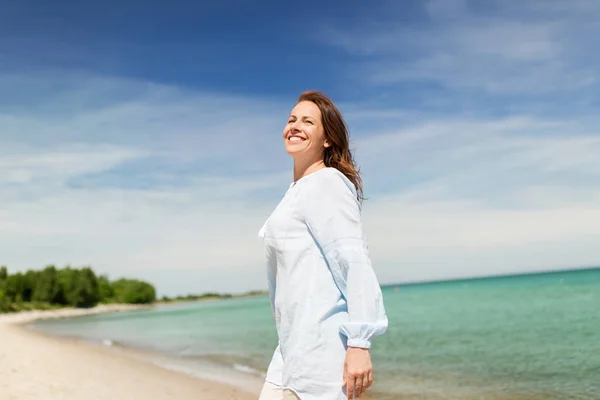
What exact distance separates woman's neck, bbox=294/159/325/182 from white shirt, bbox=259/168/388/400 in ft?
0.61

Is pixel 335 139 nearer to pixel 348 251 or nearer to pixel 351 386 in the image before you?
pixel 348 251

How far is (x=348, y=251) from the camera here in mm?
2074

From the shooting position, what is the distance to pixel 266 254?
2338 millimetres

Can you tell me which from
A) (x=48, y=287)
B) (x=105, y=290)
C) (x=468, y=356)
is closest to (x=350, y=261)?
(x=468, y=356)

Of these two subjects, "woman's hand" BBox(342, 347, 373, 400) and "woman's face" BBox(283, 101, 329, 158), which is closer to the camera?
"woman's hand" BBox(342, 347, 373, 400)

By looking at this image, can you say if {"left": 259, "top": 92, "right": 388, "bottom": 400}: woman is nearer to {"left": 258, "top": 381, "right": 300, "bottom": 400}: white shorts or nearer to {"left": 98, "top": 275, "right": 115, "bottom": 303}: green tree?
{"left": 258, "top": 381, "right": 300, "bottom": 400}: white shorts

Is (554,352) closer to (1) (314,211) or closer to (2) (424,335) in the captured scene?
(2) (424,335)

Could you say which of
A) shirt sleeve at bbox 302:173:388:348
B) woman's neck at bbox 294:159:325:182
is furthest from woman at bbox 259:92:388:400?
woman's neck at bbox 294:159:325:182

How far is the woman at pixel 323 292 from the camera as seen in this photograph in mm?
2053

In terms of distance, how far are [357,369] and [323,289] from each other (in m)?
0.28

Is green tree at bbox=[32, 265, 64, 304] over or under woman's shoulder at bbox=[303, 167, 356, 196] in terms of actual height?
under

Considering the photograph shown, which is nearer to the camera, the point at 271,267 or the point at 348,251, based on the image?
the point at 348,251

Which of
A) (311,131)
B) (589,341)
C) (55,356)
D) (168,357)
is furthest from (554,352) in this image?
(311,131)

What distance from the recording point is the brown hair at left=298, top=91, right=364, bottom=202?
244 centimetres
